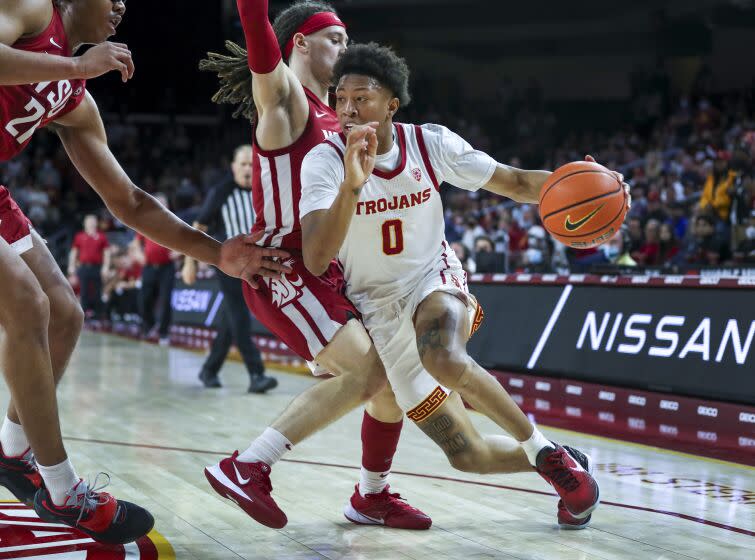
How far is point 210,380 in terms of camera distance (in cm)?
890

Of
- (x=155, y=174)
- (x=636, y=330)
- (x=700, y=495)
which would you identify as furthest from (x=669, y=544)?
(x=155, y=174)

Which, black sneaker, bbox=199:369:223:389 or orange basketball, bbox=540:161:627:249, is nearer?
orange basketball, bbox=540:161:627:249

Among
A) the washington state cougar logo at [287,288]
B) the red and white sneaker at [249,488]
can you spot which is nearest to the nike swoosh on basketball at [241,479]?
the red and white sneaker at [249,488]

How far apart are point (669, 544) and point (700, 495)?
3.38ft

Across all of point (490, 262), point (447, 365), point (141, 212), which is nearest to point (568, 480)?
point (447, 365)

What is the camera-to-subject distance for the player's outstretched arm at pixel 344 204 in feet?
10.6

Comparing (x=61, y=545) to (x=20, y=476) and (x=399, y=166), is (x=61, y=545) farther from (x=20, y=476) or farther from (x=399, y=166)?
(x=399, y=166)

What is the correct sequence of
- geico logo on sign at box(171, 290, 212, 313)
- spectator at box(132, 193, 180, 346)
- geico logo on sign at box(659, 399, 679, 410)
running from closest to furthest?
geico logo on sign at box(659, 399, 679, 410), spectator at box(132, 193, 180, 346), geico logo on sign at box(171, 290, 212, 313)

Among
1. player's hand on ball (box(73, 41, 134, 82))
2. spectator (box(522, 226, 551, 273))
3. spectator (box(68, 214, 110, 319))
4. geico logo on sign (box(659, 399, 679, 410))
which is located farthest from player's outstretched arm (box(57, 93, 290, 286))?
spectator (box(68, 214, 110, 319))

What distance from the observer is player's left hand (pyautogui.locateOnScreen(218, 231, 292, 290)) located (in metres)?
3.70

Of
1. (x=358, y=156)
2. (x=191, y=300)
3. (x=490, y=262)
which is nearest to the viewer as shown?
(x=358, y=156)

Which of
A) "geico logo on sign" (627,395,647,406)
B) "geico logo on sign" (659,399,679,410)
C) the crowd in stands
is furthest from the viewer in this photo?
the crowd in stands

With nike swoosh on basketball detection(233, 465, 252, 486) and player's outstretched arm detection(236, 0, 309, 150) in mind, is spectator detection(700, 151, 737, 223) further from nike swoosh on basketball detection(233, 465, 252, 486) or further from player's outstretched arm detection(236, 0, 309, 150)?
nike swoosh on basketball detection(233, 465, 252, 486)

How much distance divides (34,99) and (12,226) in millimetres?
466
